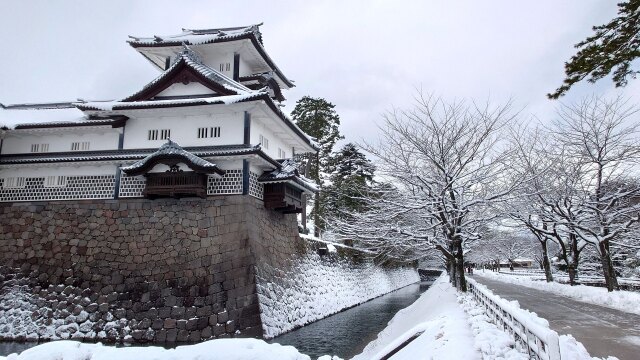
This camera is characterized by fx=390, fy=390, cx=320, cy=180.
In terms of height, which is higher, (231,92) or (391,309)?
(231,92)

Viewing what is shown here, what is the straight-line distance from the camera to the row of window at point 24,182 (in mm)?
16094

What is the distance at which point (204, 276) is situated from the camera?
13.5m

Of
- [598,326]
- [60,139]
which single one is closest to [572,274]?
[598,326]

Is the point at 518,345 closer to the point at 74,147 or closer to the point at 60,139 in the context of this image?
the point at 74,147

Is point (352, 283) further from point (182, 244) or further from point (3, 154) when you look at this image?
point (3, 154)

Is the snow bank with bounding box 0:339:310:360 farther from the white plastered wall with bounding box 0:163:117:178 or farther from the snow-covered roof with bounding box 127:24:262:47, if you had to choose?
the snow-covered roof with bounding box 127:24:262:47

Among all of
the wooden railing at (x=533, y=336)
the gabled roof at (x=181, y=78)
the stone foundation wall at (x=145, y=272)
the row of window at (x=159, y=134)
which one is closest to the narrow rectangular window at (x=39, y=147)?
the stone foundation wall at (x=145, y=272)

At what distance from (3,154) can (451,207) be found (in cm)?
1859

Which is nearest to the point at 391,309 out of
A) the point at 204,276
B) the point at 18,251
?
the point at 204,276

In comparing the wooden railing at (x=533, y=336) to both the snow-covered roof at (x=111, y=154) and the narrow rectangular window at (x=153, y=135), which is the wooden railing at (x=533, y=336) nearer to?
the snow-covered roof at (x=111, y=154)

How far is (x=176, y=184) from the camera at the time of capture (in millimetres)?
14227

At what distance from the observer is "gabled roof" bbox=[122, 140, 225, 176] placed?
13703 mm

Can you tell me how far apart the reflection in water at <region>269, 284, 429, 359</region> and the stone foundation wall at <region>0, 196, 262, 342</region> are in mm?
1755

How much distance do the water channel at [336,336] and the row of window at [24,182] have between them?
20.1 feet
